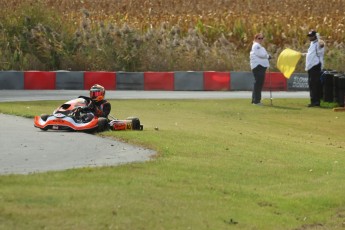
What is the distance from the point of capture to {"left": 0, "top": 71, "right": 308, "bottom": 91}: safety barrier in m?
30.2

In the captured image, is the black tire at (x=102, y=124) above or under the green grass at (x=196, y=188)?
above

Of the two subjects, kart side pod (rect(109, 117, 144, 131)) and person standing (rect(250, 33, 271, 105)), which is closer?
kart side pod (rect(109, 117, 144, 131))

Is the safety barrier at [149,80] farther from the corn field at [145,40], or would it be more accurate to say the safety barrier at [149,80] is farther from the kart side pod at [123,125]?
the kart side pod at [123,125]

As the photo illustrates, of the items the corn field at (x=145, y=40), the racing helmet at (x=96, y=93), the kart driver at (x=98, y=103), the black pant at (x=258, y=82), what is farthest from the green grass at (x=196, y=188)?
the corn field at (x=145, y=40)

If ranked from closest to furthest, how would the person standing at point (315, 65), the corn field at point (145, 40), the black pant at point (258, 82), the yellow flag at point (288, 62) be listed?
the black pant at point (258, 82) < the person standing at point (315, 65) < the yellow flag at point (288, 62) < the corn field at point (145, 40)

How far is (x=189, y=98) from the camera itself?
2766cm

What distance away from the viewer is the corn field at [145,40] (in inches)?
1283

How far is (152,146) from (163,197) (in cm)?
401

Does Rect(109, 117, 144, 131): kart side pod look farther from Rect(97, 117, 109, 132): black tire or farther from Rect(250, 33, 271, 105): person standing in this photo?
Rect(250, 33, 271, 105): person standing

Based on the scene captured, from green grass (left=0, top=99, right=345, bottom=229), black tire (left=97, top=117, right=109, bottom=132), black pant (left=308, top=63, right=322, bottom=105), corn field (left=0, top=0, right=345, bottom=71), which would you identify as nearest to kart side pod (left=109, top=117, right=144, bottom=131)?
black tire (left=97, top=117, right=109, bottom=132)

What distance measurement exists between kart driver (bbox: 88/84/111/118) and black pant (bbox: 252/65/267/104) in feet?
29.5

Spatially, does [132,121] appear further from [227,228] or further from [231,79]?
[231,79]

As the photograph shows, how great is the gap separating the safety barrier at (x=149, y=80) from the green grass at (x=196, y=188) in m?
12.3

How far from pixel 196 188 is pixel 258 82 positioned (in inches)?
572
